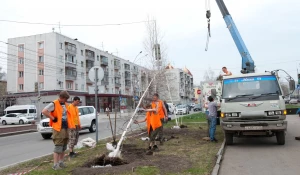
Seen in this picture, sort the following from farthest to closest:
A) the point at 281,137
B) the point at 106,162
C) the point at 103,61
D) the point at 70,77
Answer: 1. the point at 103,61
2. the point at 70,77
3. the point at 281,137
4. the point at 106,162

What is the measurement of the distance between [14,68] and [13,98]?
618 cm

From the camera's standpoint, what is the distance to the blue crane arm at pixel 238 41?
44.9 feet

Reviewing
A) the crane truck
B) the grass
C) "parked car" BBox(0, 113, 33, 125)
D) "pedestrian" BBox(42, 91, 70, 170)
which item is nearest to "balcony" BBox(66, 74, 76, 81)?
"parked car" BBox(0, 113, 33, 125)

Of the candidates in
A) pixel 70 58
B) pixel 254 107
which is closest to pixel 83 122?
pixel 254 107

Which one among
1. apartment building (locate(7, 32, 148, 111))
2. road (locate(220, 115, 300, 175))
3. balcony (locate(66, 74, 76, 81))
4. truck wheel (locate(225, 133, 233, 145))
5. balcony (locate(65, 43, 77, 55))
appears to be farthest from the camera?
balcony (locate(65, 43, 77, 55))

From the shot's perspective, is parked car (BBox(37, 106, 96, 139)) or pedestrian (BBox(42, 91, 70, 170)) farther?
parked car (BBox(37, 106, 96, 139))

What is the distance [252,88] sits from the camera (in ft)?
32.0

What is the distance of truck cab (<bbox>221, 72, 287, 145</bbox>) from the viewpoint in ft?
29.2

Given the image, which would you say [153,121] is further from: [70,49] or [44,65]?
[70,49]

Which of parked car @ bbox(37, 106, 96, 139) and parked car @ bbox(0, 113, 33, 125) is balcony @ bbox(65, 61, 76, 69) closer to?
parked car @ bbox(0, 113, 33, 125)

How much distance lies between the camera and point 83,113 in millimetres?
17531

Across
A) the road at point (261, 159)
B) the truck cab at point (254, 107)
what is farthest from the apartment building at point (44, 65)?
the road at point (261, 159)

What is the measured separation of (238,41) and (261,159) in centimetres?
831

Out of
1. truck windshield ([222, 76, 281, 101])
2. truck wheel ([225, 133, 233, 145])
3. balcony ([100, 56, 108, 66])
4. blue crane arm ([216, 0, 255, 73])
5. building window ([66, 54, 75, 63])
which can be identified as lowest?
truck wheel ([225, 133, 233, 145])
